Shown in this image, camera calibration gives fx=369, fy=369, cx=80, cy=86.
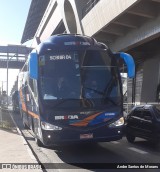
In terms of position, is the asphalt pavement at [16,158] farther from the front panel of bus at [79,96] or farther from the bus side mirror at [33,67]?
the bus side mirror at [33,67]

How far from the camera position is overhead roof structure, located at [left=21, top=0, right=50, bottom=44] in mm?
69025

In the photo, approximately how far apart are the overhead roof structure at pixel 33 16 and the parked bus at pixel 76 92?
58415 millimetres

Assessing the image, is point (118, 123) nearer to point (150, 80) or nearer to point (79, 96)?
point (79, 96)

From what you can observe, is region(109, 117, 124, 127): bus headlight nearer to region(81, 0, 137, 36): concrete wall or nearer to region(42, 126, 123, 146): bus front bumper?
region(42, 126, 123, 146): bus front bumper

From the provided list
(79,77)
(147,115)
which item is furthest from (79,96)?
(147,115)

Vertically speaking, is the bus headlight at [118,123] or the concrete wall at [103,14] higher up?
the concrete wall at [103,14]

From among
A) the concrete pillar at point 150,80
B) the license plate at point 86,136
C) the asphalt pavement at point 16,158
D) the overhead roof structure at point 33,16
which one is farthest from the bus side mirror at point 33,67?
the overhead roof structure at point 33,16

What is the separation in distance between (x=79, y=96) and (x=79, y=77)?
562mm

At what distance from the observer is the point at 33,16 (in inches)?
3022

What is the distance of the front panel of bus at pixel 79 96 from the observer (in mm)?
10000

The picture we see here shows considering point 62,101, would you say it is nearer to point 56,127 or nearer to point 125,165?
point 56,127

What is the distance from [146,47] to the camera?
99.5 ft

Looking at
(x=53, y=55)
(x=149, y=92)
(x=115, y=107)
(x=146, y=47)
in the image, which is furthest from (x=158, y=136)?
(x=149, y=92)

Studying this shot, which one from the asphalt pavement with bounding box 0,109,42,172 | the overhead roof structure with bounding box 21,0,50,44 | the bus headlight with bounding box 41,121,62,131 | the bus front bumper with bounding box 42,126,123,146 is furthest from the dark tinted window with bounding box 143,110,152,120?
the overhead roof structure with bounding box 21,0,50,44
